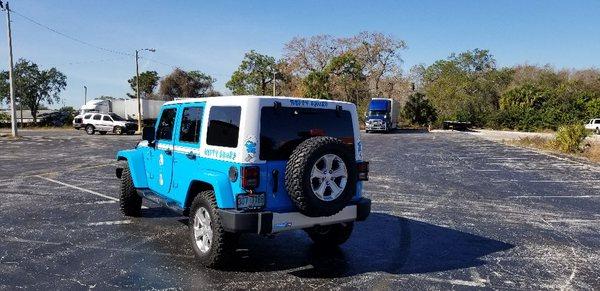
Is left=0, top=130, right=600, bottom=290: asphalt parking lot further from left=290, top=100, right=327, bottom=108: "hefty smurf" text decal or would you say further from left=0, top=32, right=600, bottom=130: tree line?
left=0, top=32, right=600, bottom=130: tree line

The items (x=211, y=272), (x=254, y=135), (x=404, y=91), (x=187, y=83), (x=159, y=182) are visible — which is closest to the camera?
(x=254, y=135)

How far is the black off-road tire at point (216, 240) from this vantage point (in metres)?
5.14

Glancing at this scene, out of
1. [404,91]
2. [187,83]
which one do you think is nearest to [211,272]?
[404,91]

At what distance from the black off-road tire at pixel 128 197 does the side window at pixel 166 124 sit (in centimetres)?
130

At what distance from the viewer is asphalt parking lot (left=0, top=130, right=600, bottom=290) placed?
512 centimetres

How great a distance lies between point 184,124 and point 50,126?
187ft

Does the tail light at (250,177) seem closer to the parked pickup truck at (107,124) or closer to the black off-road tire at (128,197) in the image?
the black off-road tire at (128,197)

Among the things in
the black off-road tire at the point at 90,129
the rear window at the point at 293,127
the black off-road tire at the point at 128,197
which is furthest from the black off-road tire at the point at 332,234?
the black off-road tire at the point at 90,129

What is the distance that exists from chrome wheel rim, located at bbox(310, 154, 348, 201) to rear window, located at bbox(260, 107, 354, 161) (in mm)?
382

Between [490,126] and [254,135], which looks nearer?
[254,135]

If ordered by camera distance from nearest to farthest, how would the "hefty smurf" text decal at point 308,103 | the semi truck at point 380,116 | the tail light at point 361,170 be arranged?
the "hefty smurf" text decal at point 308,103 → the tail light at point 361,170 → the semi truck at point 380,116

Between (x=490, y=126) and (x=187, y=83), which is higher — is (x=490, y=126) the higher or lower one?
the lower one

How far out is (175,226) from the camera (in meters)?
7.43

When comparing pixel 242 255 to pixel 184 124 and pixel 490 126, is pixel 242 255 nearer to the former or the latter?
pixel 184 124
